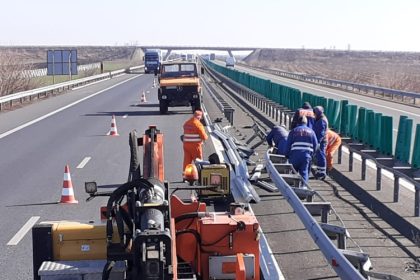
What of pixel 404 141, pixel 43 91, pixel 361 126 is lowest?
pixel 43 91

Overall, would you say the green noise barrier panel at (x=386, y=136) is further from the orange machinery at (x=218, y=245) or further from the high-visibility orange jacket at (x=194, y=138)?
the orange machinery at (x=218, y=245)

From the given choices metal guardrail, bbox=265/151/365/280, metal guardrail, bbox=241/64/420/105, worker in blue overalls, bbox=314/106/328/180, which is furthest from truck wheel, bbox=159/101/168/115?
metal guardrail, bbox=265/151/365/280

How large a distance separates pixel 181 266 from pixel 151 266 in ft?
6.53

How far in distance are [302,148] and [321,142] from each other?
205 centimetres

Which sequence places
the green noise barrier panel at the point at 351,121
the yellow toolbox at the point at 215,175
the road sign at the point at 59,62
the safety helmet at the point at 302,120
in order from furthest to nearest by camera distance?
the road sign at the point at 59,62 < the green noise barrier panel at the point at 351,121 < the safety helmet at the point at 302,120 < the yellow toolbox at the point at 215,175

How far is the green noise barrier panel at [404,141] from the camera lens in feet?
48.0

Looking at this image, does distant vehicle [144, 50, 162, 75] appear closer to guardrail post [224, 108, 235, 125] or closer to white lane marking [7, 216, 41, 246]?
guardrail post [224, 108, 235, 125]

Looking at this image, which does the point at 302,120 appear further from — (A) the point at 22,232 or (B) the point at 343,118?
(A) the point at 22,232

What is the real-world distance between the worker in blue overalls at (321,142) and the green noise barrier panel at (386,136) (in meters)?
1.26

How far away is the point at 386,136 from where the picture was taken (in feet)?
53.3

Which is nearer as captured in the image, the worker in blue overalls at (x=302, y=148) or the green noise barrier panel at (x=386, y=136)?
the worker in blue overalls at (x=302, y=148)

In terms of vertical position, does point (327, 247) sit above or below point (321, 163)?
above

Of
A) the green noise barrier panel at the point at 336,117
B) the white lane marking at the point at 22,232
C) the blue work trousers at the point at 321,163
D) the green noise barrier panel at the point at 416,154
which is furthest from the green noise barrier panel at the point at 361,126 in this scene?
the white lane marking at the point at 22,232

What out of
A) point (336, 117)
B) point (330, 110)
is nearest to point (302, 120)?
point (336, 117)
